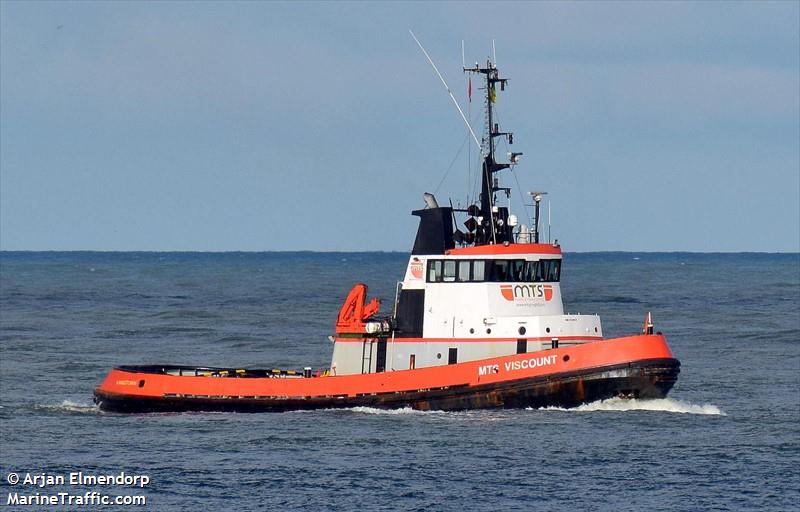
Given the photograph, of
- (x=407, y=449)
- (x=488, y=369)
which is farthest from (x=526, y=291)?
(x=407, y=449)

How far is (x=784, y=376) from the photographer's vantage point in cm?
4638

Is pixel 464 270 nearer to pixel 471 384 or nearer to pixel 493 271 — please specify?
pixel 493 271

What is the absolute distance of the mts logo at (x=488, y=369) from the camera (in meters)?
35.3

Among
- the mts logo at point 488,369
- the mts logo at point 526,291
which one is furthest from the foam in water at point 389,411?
the mts logo at point 526,291

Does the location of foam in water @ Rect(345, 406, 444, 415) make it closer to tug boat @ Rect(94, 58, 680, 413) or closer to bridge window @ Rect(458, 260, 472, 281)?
tug boat @ Rect(94, 58, 680, 413)

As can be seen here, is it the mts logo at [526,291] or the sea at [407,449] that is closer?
the sea at [407,449]

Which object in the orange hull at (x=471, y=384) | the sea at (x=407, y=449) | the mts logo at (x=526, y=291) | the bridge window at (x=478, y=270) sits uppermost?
the bridge window at (x=478, y=270)

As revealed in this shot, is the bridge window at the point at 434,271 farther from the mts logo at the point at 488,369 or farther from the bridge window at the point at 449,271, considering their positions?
the mts logo at the point at 488,369

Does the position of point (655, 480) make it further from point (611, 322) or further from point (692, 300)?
point (692, 300)

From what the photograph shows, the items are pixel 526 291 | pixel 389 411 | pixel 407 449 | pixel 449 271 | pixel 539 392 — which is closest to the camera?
pixel 407 449

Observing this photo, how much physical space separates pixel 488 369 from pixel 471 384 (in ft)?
1.85

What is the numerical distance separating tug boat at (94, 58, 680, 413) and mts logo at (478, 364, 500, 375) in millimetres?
25

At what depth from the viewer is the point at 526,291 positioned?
3650 cm

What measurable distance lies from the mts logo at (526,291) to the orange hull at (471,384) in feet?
6.09
